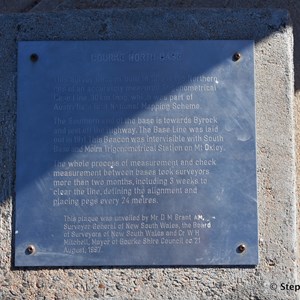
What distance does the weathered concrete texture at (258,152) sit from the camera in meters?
2.55

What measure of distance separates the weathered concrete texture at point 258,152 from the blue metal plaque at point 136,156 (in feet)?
0.19

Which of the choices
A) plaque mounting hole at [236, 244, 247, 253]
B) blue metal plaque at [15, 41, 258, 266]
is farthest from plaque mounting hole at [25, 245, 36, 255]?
plaque mounting hole at [236, 244, 247, 253]

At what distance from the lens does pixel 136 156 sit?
258 centimetres

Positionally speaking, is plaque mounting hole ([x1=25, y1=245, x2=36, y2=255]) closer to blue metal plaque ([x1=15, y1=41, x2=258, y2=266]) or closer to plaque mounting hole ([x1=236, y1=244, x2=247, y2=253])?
blue metal plaque ([x1=15, y1=41, x2=258, y2=266])

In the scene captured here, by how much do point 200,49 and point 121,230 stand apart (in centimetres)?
95

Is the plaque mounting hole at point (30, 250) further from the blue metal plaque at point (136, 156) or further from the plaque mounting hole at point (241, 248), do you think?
the plaque mounting hole at point (241, 248)

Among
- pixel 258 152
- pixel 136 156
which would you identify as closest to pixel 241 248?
pixel 258 152

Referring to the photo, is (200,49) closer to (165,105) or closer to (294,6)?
(165,105)

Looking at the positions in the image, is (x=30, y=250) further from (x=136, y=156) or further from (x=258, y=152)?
(x=258, y=152)

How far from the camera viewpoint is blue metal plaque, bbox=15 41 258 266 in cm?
255

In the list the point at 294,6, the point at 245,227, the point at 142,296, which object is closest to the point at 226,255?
the point at 245,227

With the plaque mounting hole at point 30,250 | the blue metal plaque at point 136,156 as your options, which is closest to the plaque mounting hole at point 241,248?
the blue metal plaque at point 136,156

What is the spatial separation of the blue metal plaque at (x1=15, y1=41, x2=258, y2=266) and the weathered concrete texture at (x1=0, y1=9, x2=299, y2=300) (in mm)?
59

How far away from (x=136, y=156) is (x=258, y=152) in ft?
1.94
